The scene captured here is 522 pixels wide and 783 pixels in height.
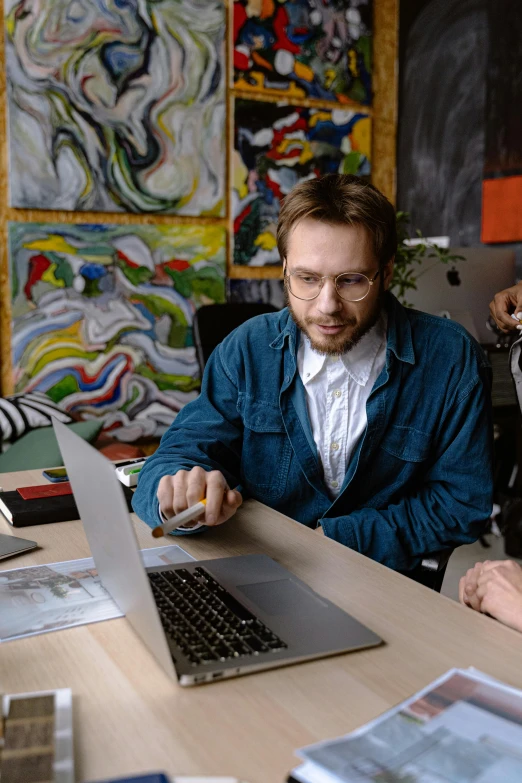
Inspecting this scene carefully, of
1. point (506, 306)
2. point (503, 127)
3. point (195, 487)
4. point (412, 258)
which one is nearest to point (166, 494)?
point (195, 487)

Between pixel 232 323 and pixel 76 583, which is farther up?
pixel 232 323

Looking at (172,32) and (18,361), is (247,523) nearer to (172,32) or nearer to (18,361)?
(18,361)

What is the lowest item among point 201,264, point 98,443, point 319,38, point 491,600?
point 98,443

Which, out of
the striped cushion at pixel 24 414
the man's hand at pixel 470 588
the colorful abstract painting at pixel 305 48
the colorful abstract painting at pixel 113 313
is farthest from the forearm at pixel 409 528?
the colorful abstract painting at pixel 305 48

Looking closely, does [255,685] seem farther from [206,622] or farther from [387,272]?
[387,272]

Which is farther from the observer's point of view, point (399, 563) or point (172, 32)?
point (172, 32)

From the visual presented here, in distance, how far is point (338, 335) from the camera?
58.4 inches

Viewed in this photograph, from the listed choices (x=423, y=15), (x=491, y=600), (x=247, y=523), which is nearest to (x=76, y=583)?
(x=247, y=523)

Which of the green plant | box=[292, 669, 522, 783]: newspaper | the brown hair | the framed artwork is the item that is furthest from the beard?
→ the framed artwork

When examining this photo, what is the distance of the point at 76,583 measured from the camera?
1103 millimetres

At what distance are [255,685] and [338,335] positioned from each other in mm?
803

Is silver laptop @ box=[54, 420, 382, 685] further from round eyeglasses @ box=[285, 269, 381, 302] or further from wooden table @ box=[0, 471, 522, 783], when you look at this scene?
round eyeglasses @ box=[285, 269, 381, 302]

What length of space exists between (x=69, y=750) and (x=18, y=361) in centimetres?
296

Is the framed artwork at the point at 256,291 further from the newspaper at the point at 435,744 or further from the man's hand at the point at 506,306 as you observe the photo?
the newspaper at the point at 435,744
